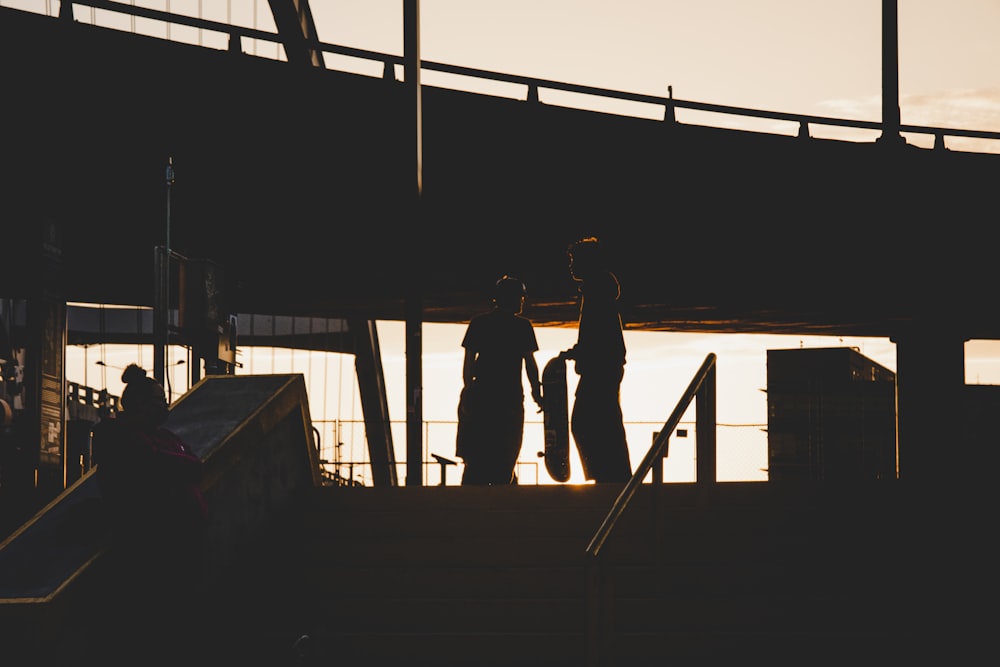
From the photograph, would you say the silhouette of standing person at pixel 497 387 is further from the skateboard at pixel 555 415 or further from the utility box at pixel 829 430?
the utility box at pixel 829 430

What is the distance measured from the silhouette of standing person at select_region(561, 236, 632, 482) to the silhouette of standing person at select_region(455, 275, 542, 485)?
1.51 ft

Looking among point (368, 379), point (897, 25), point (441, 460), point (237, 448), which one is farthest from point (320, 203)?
point (368, 379)

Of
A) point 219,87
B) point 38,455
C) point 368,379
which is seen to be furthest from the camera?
point 368,379

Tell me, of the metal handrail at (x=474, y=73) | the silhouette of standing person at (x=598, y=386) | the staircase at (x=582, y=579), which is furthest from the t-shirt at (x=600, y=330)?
the metal handrail at (x=474, y=73)

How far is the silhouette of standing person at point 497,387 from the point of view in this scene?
9.77m

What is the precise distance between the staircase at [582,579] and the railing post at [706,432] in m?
0.10

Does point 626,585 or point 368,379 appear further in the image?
point 368,379

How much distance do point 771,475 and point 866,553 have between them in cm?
1585

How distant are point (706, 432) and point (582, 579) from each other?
4.83ft

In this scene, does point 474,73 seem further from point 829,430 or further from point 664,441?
point 664,441

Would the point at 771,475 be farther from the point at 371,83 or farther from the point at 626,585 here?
the point at 626,585

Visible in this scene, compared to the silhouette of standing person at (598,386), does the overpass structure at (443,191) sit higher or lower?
higher

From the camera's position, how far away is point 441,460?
18.3 meters

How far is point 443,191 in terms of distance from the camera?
21.6 meters
